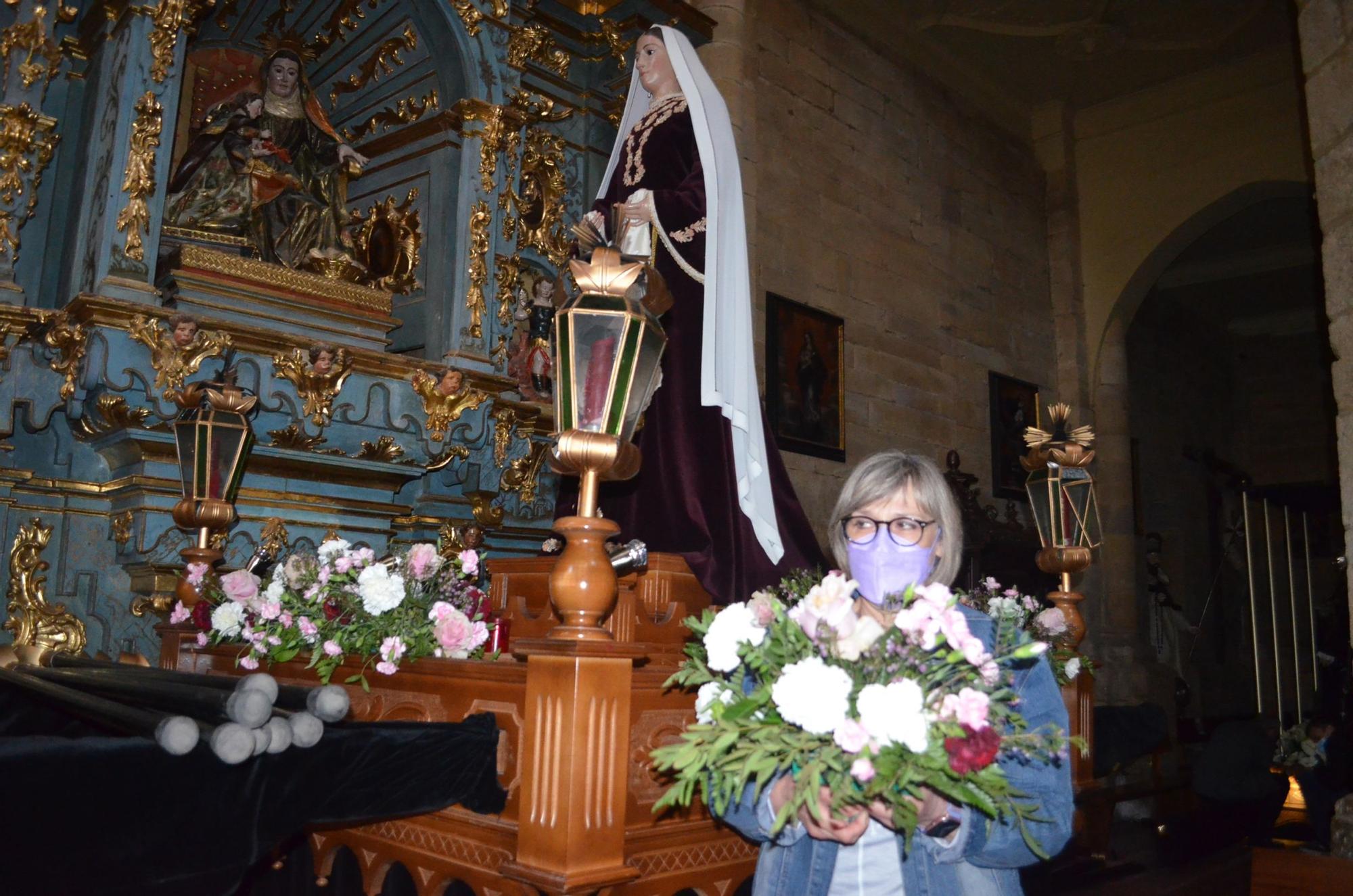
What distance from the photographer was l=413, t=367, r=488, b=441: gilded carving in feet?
16.6

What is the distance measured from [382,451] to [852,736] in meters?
3.91

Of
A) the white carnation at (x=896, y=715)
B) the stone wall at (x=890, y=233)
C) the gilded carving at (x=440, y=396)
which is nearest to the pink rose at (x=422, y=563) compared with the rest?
the gilded carving at (x=440, y=396)

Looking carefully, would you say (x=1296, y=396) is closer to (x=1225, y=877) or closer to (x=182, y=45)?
(x=1225, y=877)

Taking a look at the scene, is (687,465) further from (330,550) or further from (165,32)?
(165,32)

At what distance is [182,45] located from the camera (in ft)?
15.4

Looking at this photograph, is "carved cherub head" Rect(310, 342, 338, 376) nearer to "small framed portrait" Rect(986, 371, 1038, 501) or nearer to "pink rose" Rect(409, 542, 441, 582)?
"pink rose" Rect(409, 542, 441, 582)

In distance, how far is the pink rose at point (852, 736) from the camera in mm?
1391

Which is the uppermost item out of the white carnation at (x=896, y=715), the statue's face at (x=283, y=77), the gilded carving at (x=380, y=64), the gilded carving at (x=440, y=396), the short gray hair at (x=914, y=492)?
the gilded carving at (x=380, y=64)

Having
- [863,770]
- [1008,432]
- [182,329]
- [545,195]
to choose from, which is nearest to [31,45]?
[182,329]

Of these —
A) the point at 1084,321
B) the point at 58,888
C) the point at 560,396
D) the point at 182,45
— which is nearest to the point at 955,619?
the point at 560,396

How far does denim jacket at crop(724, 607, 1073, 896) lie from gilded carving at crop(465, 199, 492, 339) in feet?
13.3

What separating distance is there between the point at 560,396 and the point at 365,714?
4.04ft

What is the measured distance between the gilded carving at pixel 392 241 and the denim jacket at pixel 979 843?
4526 mm

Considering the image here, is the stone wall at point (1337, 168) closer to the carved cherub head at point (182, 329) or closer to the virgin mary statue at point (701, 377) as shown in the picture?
the virgin mary statue at point (701, 377)
